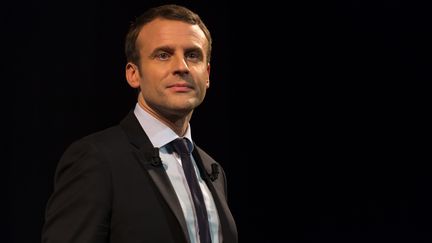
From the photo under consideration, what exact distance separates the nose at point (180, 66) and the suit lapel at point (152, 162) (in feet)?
0.67

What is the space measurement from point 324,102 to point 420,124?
52 cm

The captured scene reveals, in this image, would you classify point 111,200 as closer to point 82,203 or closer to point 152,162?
point 82,203

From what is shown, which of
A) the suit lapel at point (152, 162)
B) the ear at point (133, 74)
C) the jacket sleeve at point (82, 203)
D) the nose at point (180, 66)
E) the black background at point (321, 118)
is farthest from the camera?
the black background at point (321, 118)

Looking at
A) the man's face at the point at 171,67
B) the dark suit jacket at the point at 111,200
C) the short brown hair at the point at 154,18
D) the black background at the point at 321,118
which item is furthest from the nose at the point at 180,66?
the black background at the point at 321,118

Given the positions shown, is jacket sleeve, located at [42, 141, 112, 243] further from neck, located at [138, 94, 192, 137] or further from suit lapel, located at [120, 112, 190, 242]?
neck, located at [138, 94, 192, 137]

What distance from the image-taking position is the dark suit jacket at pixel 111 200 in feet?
5.45

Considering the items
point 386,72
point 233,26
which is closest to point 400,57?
point 386,72

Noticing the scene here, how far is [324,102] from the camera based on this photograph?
3.62 meters

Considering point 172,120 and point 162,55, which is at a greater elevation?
point 162,55

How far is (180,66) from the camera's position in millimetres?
1876

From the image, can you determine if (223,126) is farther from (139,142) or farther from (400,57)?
(139,142)

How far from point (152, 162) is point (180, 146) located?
0.15 meters

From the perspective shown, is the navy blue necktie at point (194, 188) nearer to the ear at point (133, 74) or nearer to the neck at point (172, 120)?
the neck at point (172, 120)

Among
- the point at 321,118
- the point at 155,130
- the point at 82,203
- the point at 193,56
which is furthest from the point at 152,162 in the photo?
the point at 321,118
